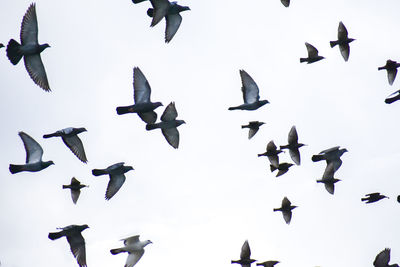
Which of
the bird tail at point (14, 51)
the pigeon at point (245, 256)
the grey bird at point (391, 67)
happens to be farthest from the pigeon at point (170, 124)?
the grey bird at point (391, 67)

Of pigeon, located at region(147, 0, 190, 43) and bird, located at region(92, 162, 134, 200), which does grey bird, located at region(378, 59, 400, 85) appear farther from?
bird, located at region(92, 162, 134, 200)

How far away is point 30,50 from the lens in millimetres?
32344

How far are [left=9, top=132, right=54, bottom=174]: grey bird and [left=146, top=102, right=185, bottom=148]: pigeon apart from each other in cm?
465

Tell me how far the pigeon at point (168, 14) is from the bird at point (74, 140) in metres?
5.11

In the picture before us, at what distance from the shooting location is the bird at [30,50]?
31.8 metres

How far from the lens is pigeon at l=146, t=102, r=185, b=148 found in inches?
1405

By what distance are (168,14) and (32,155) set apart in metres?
7.90

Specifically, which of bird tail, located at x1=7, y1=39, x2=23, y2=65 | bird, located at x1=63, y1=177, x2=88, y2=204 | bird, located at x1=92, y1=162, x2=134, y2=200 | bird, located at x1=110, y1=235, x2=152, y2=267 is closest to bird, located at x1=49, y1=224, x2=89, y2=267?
bird, located at x1=110, y1=235, x2=152, y2=267

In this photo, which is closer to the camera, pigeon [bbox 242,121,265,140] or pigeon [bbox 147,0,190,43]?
pigeon [bbox 147,0,190,43]

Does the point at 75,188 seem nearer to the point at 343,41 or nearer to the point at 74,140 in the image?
the point at 74,140

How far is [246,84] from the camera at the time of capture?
122 ft

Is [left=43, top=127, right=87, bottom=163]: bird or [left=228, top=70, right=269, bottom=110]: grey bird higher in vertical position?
[left=228, top=70, right=269, bottom=110]: grey bird

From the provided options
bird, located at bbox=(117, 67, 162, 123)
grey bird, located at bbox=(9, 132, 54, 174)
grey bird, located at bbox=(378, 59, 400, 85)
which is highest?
grey bird, located at bbox=(378, 59, 400, 85)

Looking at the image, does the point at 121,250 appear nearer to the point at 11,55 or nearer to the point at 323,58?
the point at 11,55
